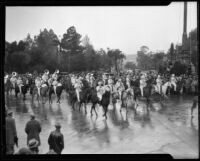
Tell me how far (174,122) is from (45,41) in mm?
22031

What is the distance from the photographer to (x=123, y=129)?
1272 centimetres

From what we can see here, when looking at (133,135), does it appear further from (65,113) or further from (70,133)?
(65,113)

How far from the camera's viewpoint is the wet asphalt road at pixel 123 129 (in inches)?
414

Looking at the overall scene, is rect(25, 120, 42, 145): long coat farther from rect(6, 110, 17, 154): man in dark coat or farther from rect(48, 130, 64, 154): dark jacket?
rect(48, 130, 64, 154): dark jacket

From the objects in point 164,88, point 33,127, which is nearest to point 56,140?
point 33,127

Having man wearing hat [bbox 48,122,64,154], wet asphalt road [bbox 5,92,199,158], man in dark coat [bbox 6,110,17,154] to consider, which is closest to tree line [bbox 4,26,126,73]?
wet asphalt road [bbox 5,92,199,158]

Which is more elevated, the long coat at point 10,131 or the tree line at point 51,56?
the tree line at point 51,56

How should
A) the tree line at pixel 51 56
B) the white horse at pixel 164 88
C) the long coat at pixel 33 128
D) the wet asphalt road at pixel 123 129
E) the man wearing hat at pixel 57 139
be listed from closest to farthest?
the man wearing hat at pixel 57 139 → the long coat at pixel 33 128 → the wet asphalt road at pixel 123 129 → the white horse at pixel 164 88 → the tree line at pixel 51 56

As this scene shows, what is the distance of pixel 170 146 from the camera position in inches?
422

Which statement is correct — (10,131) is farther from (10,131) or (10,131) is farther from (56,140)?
(56,140)

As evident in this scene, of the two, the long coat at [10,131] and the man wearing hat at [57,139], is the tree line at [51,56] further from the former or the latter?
the man wearing hat at [57,139]

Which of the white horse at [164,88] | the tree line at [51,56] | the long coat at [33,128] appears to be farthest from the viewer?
the tree line at [51,56]

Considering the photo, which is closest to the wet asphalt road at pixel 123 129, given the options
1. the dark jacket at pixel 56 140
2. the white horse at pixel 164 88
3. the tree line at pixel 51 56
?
the dark jacket at pixel 56 140
